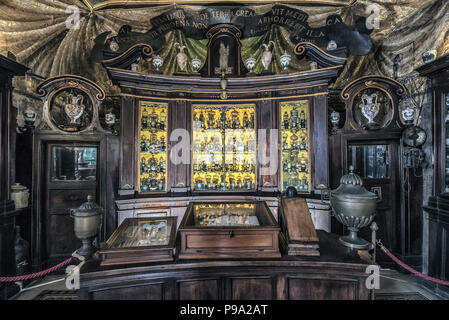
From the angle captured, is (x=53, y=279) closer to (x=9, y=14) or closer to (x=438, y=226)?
(x=9, y=14)

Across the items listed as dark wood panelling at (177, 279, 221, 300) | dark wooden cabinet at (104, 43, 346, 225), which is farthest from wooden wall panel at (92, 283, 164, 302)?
dark wooden cabinet at (104, 43, 346, 225)

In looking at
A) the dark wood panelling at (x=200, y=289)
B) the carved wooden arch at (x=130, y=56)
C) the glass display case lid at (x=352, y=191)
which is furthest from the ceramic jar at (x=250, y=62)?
the dark wood panelling at (x=200, y=289)

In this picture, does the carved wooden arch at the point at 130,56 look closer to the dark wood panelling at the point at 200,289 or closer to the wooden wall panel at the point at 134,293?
the wooden wall panel at the point at 134,293

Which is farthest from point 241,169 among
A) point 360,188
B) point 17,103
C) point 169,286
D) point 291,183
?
point 17,103

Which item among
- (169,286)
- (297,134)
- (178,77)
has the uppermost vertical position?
(178,77)

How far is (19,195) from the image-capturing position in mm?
3629

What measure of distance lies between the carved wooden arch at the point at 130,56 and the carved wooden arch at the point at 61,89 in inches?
22.6

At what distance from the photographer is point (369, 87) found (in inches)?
160

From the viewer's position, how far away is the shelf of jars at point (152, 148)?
456 centimetres

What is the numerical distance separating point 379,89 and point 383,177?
1.77 m

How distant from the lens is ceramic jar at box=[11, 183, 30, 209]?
3.58 meters

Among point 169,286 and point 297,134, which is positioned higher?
point 297,134

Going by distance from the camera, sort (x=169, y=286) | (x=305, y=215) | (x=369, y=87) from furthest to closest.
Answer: (x=369, y=87) < (x=305, y=215) < (x=169, y=286)

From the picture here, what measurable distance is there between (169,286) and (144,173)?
303cm
